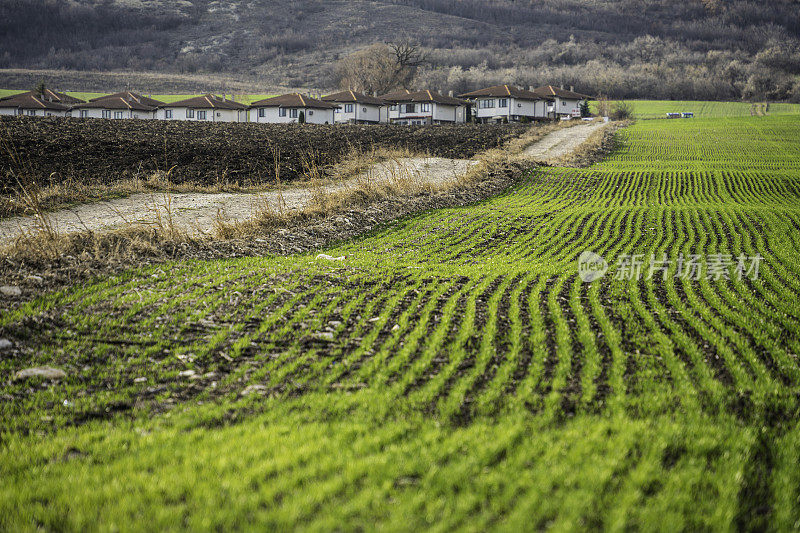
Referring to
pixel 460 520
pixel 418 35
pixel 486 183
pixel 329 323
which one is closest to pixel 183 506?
pixel 460 520

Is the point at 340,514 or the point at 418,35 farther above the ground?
the point at 418,35

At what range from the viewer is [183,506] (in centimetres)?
366

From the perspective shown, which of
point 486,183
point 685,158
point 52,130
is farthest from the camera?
point 685,158

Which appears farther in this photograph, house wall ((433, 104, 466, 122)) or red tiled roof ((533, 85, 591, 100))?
red tiled roof ((533, 85, 591, 100))

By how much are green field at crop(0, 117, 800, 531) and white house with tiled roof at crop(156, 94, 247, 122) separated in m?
72.3

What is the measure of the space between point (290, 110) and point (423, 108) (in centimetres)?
2077

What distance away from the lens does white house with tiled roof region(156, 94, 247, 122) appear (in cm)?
7462

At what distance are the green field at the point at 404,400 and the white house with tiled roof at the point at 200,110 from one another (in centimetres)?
7227

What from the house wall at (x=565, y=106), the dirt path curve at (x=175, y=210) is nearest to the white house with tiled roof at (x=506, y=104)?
the house wall at (x=565, y=106)

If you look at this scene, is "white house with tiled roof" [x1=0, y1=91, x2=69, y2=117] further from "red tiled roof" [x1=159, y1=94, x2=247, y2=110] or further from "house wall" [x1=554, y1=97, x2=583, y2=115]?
"house wall" [x1=554, y1=97, x2=583, y2=115]

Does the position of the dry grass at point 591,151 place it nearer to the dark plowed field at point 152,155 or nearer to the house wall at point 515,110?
the dark plowed field at point 152,155

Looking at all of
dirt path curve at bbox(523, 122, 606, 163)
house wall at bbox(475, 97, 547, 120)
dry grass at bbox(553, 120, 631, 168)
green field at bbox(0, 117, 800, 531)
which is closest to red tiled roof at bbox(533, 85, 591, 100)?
house wall at bbox(475, 97, 547, 120)

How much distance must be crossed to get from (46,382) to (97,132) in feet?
114

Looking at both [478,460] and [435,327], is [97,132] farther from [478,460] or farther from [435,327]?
[478,460]
